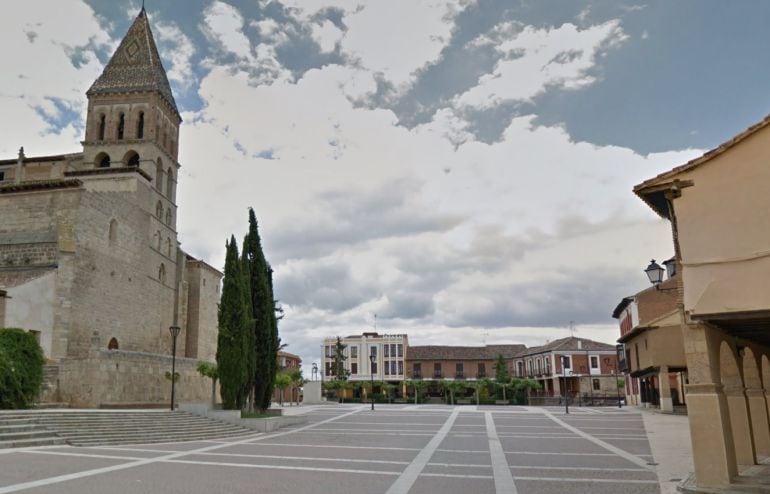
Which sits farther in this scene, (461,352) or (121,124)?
(461,352)

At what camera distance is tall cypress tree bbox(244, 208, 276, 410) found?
79.7 feet

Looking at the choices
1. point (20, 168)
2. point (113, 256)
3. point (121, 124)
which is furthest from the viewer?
point (121, 124)

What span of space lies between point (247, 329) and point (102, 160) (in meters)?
23.1

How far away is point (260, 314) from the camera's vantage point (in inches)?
965

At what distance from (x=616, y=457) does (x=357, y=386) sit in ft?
156

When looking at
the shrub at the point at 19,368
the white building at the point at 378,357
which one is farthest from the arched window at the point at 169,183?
the white building at the point at 378,357

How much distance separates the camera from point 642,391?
122 ft

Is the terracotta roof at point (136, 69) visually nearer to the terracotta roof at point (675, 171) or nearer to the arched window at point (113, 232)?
the arched window at point (113, 232)

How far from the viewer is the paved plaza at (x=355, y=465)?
903 centimetres

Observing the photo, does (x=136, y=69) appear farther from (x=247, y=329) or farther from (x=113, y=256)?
(x=247, y=329)

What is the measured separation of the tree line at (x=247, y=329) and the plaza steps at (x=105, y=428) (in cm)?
233

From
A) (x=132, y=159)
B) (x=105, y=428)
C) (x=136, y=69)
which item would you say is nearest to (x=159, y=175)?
(x=132, y=159)

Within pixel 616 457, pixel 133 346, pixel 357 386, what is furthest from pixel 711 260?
pixel 357 386

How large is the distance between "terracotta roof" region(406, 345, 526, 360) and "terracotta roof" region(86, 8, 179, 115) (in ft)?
139
